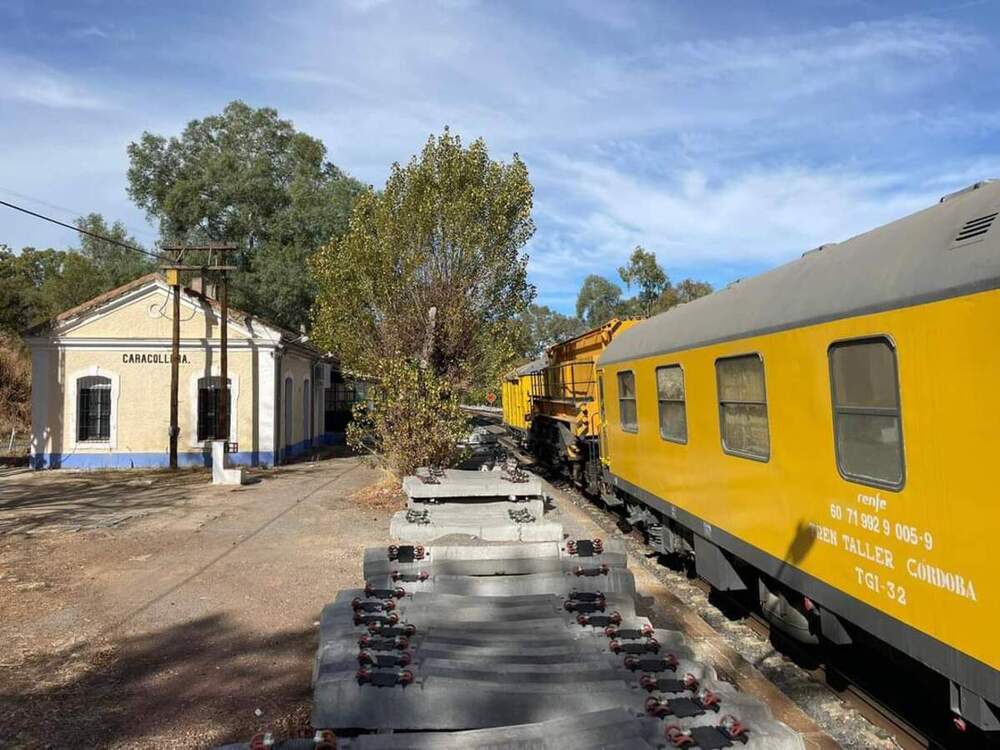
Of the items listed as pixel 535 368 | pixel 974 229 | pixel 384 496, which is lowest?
pixel 384 496

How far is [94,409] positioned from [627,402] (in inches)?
668

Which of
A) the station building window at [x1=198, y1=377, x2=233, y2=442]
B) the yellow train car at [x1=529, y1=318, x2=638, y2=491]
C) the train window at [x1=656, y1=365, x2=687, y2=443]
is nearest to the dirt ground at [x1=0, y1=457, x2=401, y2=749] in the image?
the yellow train car at [x1=529, y1=318, x2=638, y2=491]

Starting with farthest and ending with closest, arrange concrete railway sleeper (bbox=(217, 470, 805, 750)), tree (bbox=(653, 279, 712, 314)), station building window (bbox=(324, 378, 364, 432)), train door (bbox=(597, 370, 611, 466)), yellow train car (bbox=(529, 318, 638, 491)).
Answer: tree (bbox=(653, 279, 712, 314)) < station building window (bbox=(324, 378, 364, 432)) < yellow train car (bbox=(529, 318, 638, 491)) < train door (bbox=(597, 370, 611, 466)) < concrete railway sleeper (bbox=(217, 470, 805, 750))

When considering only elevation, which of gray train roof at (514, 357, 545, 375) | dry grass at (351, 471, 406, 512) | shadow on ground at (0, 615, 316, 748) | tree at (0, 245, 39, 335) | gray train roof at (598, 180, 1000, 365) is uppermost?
tree at (0, 245, 39, 335)

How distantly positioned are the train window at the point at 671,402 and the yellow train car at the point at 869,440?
29 centimetres

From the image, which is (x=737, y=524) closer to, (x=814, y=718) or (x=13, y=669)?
(x=814, y=718)

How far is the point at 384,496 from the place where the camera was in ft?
44.4

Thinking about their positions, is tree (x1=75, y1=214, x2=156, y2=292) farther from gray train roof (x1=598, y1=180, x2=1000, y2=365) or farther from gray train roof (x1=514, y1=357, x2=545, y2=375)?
gray train roof (x1=598, y1=180, x2=1000, y2=365)

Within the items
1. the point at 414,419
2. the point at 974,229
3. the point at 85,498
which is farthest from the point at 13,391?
the point at 974,229

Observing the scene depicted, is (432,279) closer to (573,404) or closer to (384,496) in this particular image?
(573,404)

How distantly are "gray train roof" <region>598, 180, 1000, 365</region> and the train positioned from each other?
0.04 feet

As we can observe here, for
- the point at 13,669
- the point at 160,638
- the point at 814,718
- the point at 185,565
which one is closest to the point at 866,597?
the point at 814,718

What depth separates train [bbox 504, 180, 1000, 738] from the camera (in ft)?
Answer: 9.71

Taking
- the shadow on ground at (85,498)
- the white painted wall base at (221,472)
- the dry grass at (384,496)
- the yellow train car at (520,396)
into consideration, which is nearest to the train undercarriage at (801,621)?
the dry grass at (384,496)
